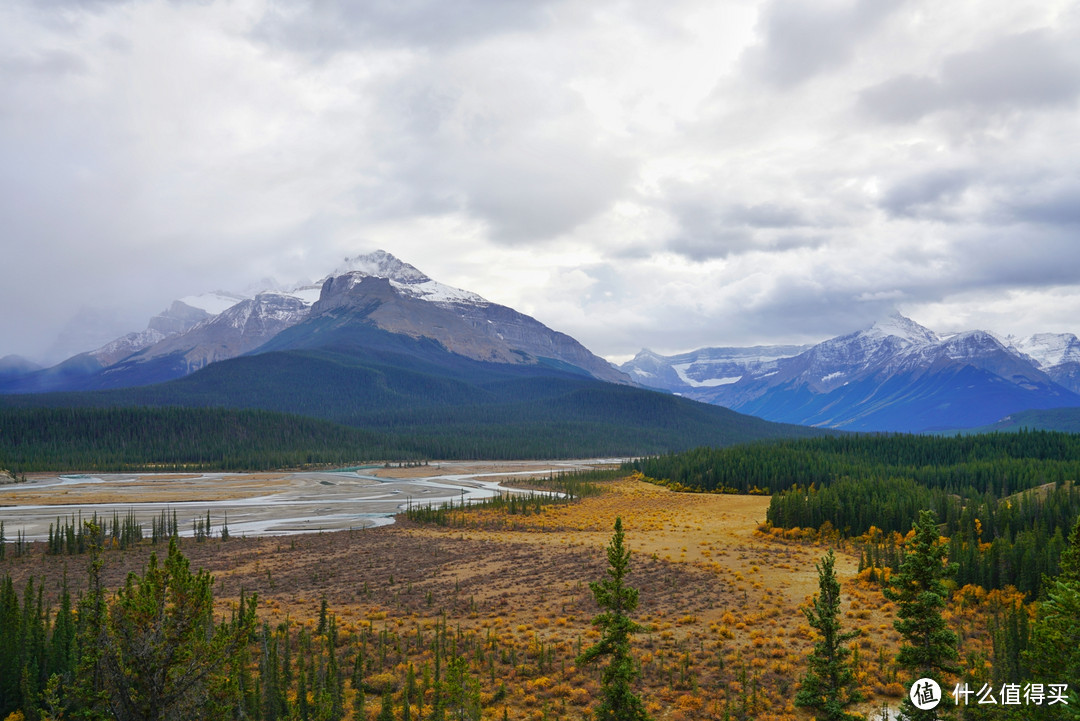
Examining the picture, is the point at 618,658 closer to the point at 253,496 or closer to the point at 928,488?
the point at 928,488

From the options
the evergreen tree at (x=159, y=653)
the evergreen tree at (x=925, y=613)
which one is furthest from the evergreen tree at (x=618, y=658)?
the evergreen tree at (x=159, y=653)

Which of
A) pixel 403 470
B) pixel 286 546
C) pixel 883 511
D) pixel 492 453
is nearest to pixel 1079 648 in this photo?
pixel 883 511

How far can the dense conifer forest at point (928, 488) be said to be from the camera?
37844 millimetres

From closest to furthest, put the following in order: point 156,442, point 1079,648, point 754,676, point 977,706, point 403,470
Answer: point 1079,648 → point 977,706 → point 754,676 → point 403,470 → point 156,442

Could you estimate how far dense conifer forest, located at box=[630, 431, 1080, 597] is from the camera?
3784cm

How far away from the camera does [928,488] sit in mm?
80438

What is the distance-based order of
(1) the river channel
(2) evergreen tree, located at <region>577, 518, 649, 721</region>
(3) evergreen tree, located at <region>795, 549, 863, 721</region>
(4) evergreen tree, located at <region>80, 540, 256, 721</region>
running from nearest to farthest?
(4) evergreen tree, located at <region>80, 540, 256, 721</region>, (3) evergreen tree, located at <region>795, 549, 863, 721</region>, (2) evergreen tree, located at <region>577, 518, 649, 721</region>, (1) the river channel

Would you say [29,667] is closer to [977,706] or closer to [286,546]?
[977,706]

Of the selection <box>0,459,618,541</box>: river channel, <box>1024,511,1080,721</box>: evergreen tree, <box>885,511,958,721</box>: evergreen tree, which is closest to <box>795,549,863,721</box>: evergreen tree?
<box>885,511,958,721</box>: evergreen tree

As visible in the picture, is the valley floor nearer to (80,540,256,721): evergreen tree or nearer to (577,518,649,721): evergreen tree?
(577,518,649,721): evergreen tree

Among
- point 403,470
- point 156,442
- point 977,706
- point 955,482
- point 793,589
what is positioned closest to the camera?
point 977,706

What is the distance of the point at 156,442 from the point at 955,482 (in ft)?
594

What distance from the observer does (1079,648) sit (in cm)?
1678

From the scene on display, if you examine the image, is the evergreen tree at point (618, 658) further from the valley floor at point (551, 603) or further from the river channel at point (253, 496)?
the river channel at point (253, 496)
